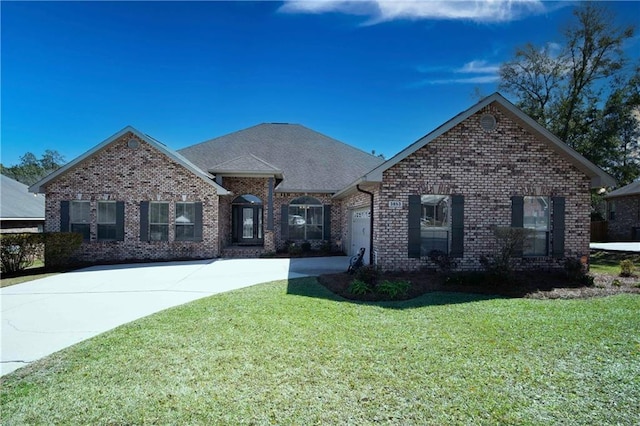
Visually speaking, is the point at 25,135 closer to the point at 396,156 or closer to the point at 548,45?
the point at 396,156

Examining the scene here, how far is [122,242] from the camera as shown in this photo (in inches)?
553

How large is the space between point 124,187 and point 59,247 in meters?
3.13

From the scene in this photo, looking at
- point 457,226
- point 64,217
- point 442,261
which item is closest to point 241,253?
point 64,217

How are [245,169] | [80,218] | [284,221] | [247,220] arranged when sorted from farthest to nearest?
[247,220], [284,221], [245,169], [80,218]

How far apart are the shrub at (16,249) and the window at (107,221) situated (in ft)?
6.72

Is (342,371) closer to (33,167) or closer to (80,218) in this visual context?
(80,218)

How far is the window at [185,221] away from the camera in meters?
14.3

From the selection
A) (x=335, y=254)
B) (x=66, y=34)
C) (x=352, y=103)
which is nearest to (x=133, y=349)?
(x=66, y=34)

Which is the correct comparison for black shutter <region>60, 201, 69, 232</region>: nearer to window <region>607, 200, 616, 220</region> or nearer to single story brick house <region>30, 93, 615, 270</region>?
single story brick house <region>30, 93, 615, 270</region>

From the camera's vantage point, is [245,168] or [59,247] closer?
[59,247]

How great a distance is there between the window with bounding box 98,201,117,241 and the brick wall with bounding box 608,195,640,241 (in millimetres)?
31973

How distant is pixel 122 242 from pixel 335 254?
905cm

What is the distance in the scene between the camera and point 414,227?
973 cm

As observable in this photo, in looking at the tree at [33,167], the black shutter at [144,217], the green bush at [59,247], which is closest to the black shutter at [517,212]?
the black shutter at [144,217]
